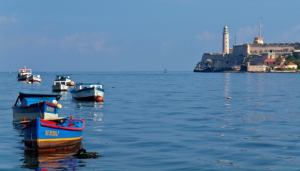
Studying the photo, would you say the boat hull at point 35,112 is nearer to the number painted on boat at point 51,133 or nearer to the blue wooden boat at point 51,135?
the blue wooden boat at point 51,135

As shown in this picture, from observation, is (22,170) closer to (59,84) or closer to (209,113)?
(209,113)

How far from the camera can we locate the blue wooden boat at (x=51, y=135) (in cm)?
2895

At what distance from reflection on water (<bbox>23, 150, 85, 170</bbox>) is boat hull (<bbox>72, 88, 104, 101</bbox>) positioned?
43.5 metres

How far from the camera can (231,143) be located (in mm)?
33719

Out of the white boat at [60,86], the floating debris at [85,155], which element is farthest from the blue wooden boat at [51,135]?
the white boat at [60,86]

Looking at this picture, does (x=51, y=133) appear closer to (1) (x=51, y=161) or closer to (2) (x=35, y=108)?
(1) (x=51, y=161)

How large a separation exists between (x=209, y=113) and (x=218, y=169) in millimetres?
29207

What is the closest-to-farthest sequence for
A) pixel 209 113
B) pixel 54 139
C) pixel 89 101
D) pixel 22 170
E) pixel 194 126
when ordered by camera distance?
Answer: pixel 22 170
pixel 54 139
pixel 194 126
pixel 209 113
pixel 89 101

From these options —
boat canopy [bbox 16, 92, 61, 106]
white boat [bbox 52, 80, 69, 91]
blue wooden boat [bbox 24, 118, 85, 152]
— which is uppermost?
boat canopy [bbox 16, 92, 61, 106]

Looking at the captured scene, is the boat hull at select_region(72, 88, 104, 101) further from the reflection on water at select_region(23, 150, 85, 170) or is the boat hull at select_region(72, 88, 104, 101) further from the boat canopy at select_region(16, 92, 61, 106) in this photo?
the reflection on water at select_region(23, 150, 85, 170)

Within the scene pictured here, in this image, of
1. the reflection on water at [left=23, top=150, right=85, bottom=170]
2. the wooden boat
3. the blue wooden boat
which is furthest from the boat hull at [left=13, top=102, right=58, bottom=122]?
the reflection on water at [left=23, top=150, right=85, bottom=170]

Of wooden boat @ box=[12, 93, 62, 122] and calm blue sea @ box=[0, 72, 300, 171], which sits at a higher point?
wooden boat @ box=[12, 93, 62, 122]

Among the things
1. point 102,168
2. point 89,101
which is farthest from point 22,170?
point 89,101

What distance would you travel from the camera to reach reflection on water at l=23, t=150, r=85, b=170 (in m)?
26.3
